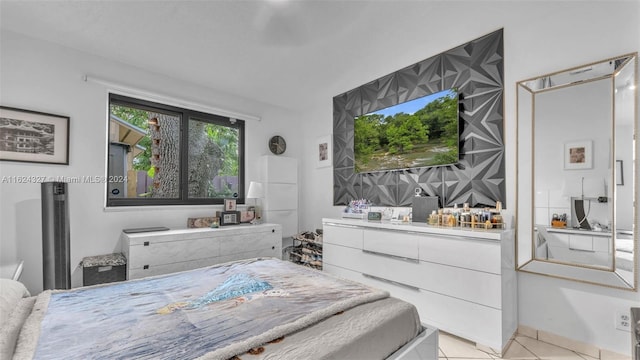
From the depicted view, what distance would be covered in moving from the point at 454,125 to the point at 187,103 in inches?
117

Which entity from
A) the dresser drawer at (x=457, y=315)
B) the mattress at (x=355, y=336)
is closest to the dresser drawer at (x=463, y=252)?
the dresser drawer at (x=457, y=315)

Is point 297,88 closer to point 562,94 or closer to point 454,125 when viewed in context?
point 454,125

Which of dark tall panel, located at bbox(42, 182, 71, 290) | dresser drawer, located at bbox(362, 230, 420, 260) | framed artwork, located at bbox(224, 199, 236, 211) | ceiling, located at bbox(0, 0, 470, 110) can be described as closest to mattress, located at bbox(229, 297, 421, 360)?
dresser drawer, located at bbox(362, 230, 420, 260)

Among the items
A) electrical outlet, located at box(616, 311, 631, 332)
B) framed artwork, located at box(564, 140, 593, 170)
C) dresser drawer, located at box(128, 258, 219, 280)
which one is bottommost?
electrical outlet, located at box(616, 311, 631, 332)

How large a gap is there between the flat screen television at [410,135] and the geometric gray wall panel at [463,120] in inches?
2.8

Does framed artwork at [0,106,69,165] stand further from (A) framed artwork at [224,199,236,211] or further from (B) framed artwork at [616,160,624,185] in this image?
(B) framed artwork at [616,160,624,185]

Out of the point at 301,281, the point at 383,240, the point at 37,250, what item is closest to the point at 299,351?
the point at 301,281

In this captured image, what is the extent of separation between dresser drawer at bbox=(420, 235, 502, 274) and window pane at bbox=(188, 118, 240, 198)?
2.64m

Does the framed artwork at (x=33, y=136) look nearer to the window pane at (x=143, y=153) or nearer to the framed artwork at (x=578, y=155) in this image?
the window pane at (x=143, y=153)

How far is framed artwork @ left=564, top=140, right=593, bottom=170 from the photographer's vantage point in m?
1.94

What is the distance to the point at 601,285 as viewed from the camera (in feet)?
6.09

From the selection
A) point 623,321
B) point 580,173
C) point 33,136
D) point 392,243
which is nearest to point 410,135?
point 392,243

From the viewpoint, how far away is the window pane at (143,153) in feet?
9.79

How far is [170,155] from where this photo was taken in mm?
3354
